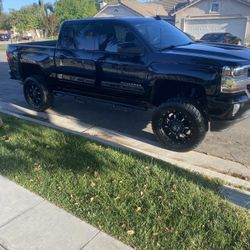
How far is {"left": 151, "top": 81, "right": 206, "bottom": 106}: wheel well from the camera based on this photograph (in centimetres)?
470

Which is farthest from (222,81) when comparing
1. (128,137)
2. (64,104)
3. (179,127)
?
(64,104)

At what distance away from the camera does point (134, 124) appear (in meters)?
6.25

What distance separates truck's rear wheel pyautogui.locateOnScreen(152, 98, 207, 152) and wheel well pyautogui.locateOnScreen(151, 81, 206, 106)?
0.17 metres

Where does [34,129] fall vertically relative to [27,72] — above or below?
below

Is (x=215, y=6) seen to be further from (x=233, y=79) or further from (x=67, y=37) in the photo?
(x=233, y=79)

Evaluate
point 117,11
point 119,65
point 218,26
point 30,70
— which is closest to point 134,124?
point 119,65

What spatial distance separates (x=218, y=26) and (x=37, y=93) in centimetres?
2773

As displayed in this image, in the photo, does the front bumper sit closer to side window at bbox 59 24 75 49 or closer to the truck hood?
the truck hood

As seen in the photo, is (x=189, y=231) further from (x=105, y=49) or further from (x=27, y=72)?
(x=27, y=72)

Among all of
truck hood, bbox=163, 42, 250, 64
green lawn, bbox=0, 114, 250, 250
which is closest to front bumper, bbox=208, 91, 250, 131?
truck hood, bbox=163, 42, 250, 64

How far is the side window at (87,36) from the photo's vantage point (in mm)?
5773

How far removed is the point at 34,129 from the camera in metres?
5.57

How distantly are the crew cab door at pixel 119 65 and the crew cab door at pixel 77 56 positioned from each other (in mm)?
188

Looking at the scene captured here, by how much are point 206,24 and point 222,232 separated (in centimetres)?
3151
